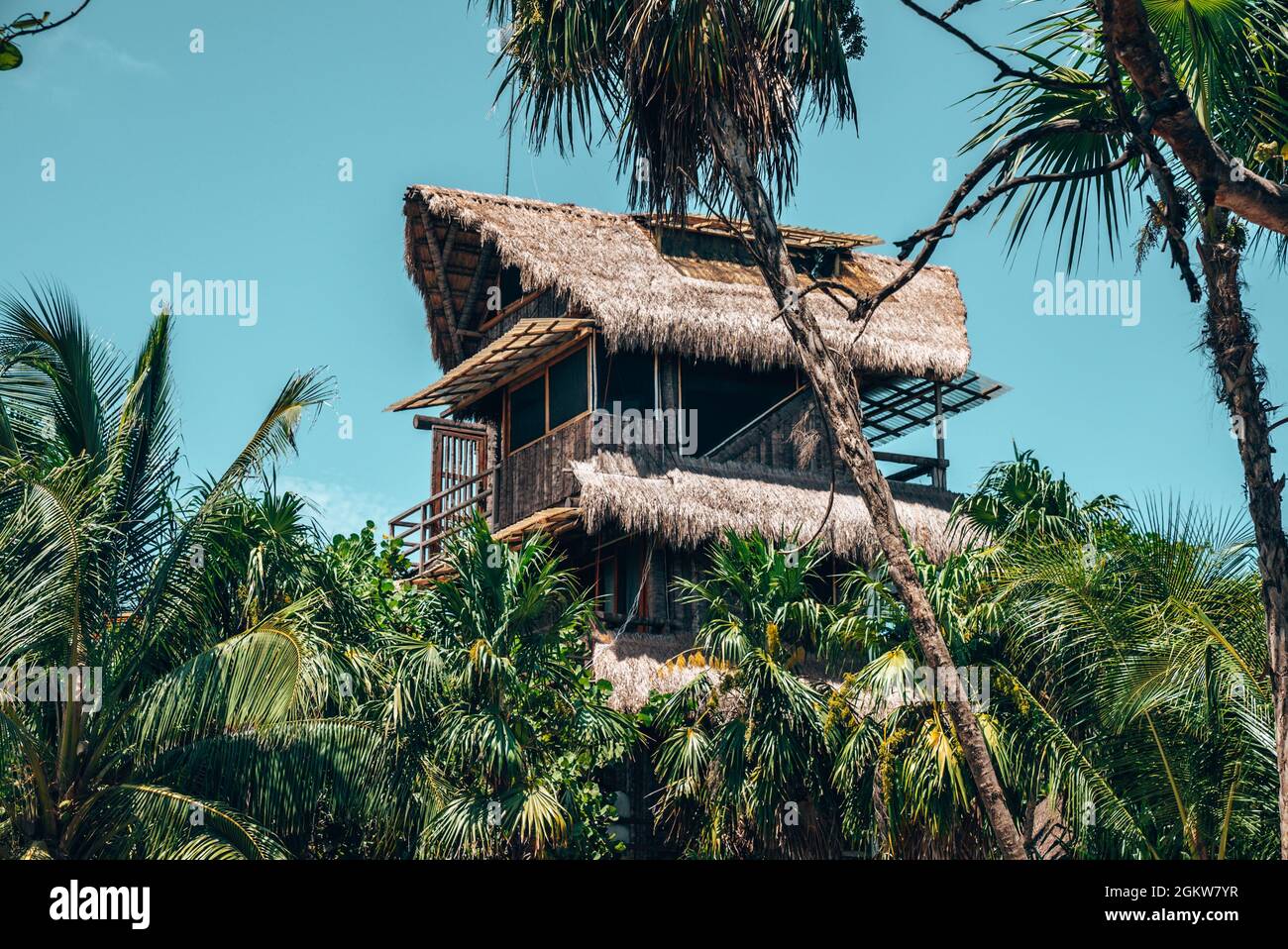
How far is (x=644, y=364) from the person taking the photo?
67.7 feet

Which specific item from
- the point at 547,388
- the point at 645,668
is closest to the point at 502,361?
the point at 547,388

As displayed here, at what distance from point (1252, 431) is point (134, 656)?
8294mm

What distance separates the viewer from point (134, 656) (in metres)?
12.1

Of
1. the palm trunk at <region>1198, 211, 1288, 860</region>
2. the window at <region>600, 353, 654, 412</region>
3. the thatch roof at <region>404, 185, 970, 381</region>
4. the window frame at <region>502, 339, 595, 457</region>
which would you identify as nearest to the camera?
the palm trunk at <region>1198, 211, 1288, 860</region>

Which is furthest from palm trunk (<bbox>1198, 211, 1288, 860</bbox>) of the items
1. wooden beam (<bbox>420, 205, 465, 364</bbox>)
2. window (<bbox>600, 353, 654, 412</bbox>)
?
wooden beam (<bbox>420, 205, 465, 364</bbox>)

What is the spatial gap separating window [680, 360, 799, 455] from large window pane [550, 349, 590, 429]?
1.70 metres

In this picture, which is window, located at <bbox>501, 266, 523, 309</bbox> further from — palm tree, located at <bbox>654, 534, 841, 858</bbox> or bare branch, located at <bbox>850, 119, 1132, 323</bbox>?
Result: bare branch, located at <bbox>850, 119, 1132, 323</bbox>

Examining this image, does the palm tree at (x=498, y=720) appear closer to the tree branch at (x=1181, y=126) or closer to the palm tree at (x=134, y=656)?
the palm tree at (x=134, y=656)

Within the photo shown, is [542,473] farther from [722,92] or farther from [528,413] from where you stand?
[722,92]

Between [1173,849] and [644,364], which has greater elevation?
[644,364]

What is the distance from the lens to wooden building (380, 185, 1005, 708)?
722 inches
